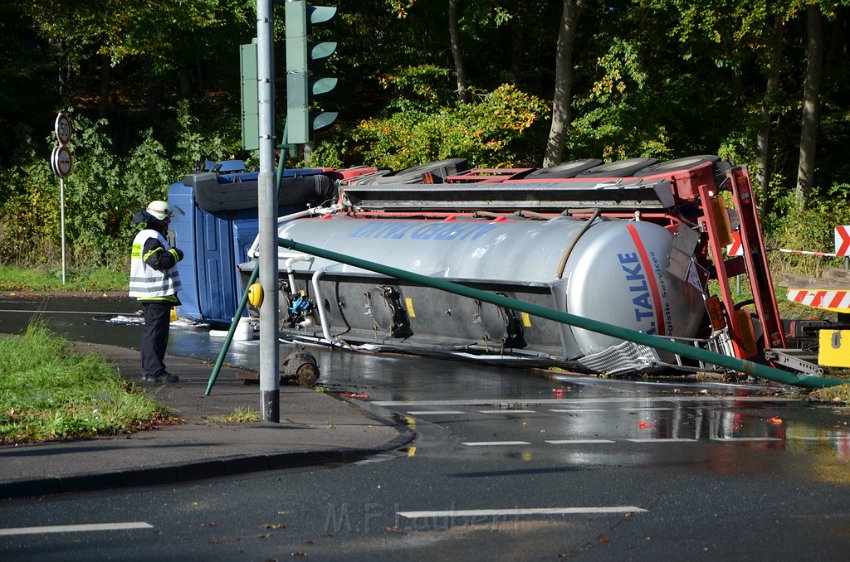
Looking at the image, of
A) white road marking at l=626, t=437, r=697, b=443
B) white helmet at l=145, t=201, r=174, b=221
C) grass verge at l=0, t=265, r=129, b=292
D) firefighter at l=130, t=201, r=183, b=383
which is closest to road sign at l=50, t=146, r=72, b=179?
grass verge at l=0, t=265, r=129, b=292

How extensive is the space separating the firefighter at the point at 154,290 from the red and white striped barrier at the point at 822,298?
21.8 ft

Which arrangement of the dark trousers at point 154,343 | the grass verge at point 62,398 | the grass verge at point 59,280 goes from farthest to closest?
1. the grass verge at point 59,280
2. the dark trousers at point 154,343
3. the grass verge at point 62,398

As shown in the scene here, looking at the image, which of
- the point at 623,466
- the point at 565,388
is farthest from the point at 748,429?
the point at 565,388

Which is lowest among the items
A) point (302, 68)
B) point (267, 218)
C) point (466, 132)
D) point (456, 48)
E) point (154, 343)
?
point (154, 343)

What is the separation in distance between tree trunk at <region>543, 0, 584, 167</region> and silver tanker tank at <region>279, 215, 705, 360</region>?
1178 centimetres

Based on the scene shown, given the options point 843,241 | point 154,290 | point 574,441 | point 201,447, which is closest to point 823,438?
point 574,441

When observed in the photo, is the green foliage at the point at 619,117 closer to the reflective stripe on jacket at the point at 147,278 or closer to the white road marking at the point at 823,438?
the reflective stripe on jacket at the point at 147,278

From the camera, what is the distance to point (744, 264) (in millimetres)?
14359

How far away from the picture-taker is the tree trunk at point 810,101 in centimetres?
2766

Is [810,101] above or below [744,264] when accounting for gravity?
above

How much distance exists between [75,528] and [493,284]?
8.58 meters

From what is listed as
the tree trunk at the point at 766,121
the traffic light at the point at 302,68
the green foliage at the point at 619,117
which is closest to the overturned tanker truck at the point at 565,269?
the traffic light at the point at 302,68

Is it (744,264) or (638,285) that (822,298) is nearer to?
(744,264)

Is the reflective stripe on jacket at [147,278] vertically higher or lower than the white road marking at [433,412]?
higher
